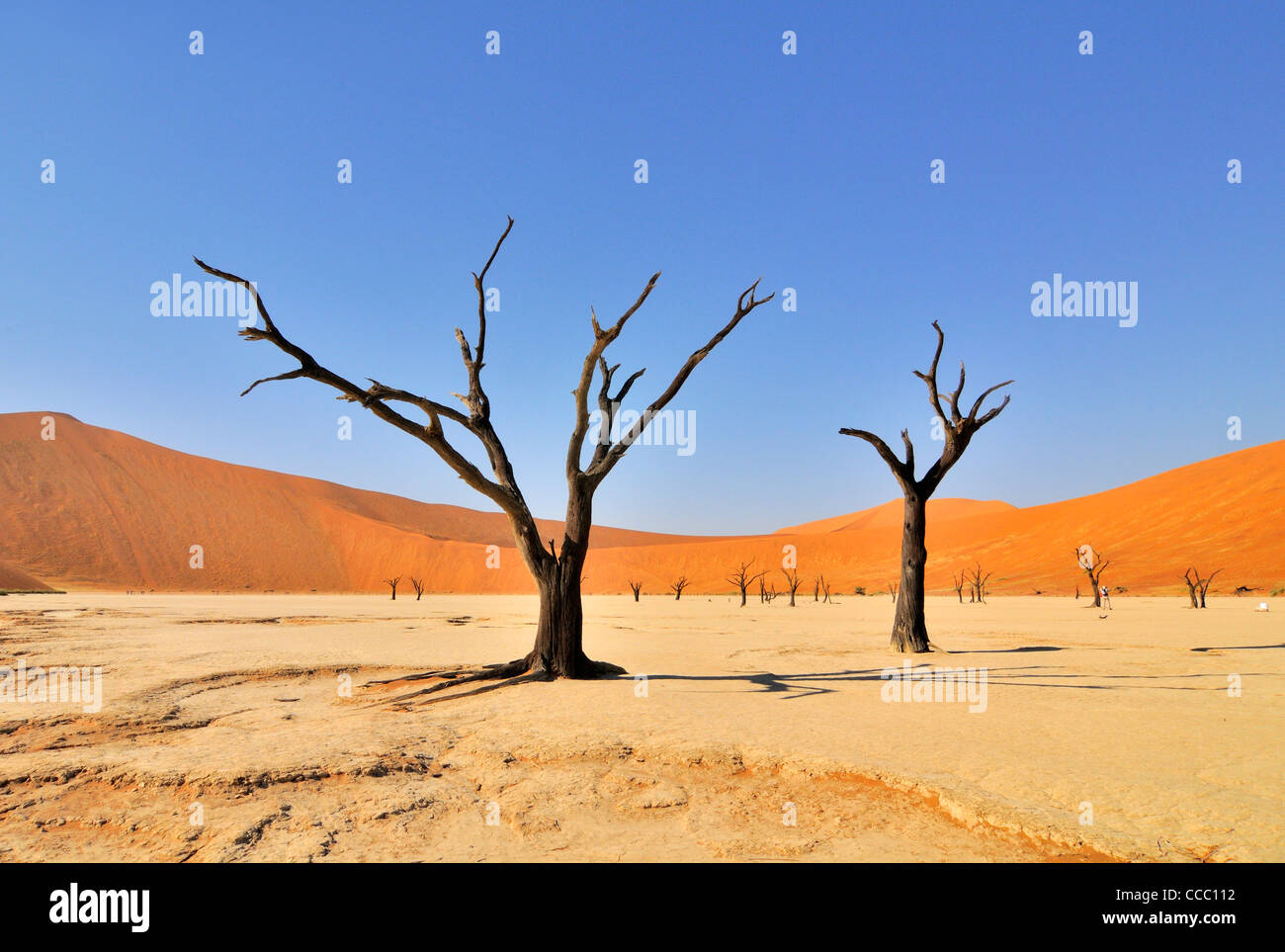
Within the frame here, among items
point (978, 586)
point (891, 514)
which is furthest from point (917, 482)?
point (891, 514)

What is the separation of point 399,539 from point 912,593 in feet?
261

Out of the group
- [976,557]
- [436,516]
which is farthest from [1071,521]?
[436,516]

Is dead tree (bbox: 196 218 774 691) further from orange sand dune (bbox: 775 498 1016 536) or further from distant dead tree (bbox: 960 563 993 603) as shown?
orange sand dune (bbox: 775 498 1016 536)

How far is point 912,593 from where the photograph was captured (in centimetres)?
1562

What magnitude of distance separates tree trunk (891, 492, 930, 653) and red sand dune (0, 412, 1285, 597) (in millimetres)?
41340

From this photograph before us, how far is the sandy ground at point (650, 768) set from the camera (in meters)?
4.54

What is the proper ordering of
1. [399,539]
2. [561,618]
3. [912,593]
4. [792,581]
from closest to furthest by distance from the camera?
[561,618]
[912,593]
[792,581]
[399,539]

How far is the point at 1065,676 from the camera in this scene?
11.7m

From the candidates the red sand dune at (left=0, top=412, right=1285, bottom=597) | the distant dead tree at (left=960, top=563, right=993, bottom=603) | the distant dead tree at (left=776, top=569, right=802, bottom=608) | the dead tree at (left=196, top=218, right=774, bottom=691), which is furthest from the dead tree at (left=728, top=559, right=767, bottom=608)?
the dead tree at (left=196, top=218, right=774, bottom=691)

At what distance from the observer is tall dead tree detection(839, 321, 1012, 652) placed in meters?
15.6

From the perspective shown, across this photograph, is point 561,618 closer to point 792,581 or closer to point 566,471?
point 566,471

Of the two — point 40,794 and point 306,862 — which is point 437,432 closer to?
point 40,794

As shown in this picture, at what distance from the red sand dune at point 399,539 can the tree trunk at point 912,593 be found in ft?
136

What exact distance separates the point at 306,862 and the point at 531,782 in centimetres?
193
